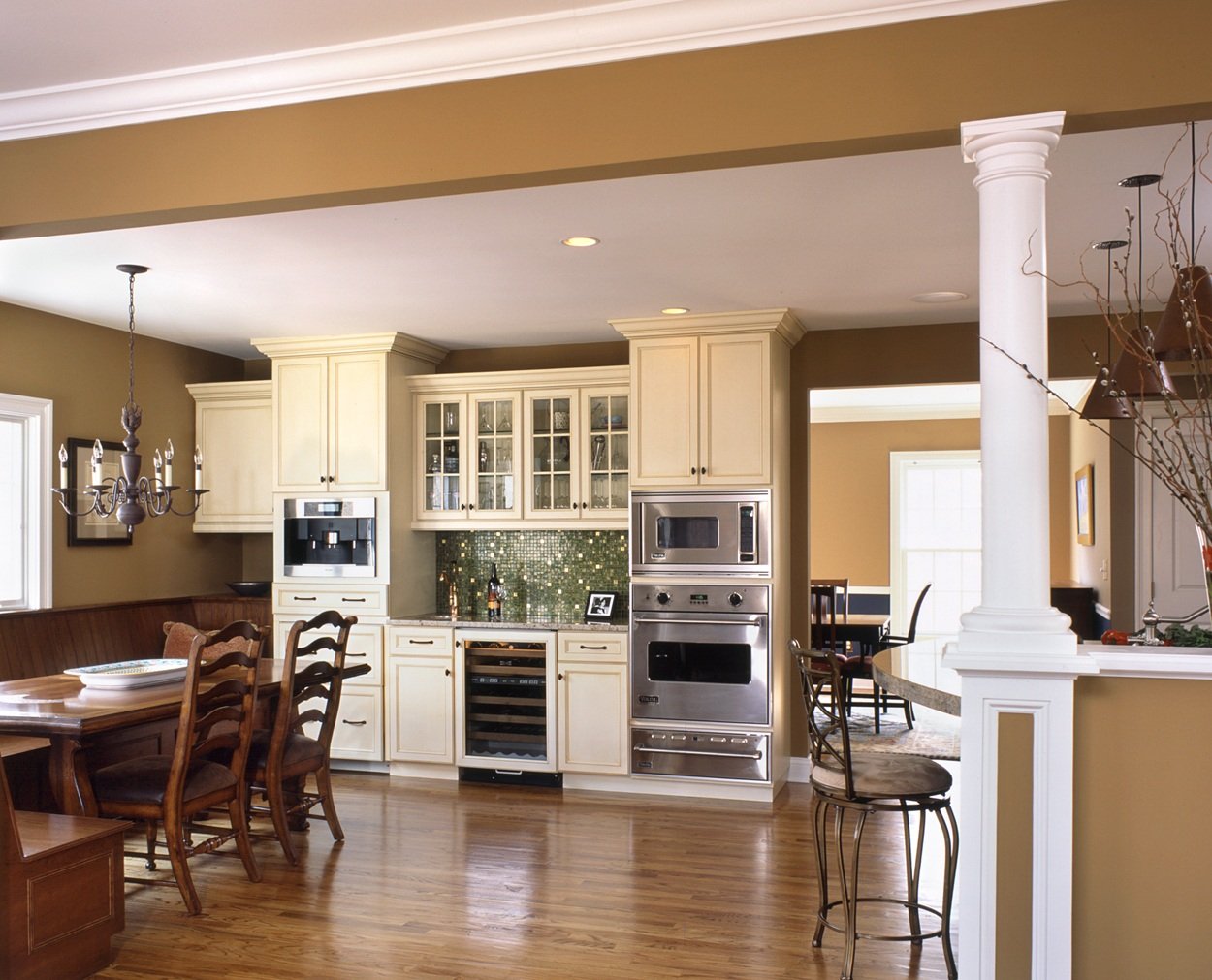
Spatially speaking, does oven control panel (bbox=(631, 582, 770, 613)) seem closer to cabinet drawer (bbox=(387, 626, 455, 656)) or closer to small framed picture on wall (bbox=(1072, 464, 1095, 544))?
cabinet drawer (bbox=(387, 626, 455, 656))

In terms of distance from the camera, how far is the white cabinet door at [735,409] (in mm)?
5496

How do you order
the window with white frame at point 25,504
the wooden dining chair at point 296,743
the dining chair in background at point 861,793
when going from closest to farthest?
the dining chair in background at point 861,793
the wooden dining chair at point 296,743
the window with white frame at point 25,504

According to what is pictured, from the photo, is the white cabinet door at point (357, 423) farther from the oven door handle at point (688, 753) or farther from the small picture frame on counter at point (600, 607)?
the oven door handle at point (688, 753)

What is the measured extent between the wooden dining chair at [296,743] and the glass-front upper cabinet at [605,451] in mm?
1809

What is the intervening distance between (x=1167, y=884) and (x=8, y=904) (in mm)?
3006

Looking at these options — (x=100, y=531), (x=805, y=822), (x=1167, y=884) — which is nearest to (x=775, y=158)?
(x=1167, y=884)

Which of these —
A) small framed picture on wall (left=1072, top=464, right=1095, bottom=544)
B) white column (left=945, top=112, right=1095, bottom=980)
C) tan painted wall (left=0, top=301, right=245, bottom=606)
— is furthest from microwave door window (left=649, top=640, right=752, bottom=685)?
small framed picture on wall (left=1072, top=464, right=1095, bottom=544)

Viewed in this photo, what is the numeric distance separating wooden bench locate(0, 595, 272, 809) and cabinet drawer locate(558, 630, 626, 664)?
1.87m

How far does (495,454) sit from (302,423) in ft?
3.82

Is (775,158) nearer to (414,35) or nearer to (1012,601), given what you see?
(414,35)

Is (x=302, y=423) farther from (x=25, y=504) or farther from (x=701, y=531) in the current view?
(x=701, y=531)

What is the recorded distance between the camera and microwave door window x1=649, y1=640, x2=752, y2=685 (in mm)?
5500

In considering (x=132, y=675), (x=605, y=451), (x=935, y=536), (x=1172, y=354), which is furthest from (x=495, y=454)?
(x=935, y=536)

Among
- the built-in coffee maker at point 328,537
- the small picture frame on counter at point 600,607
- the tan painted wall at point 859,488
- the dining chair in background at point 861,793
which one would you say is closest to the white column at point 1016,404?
the dining chair in background at point 861,793
